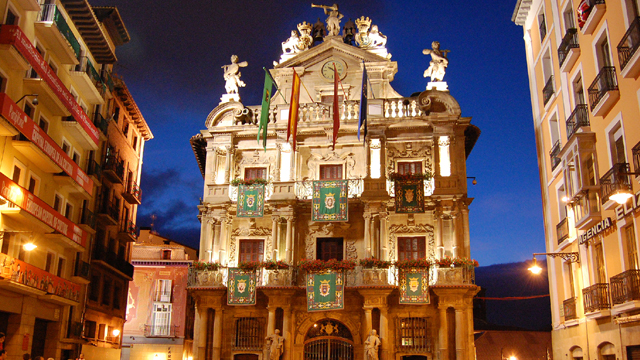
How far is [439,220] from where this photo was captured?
101 ft

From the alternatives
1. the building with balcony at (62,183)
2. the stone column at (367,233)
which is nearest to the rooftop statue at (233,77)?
the building with balcony at (62,183)

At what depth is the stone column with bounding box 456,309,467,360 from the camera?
2811 centimetres

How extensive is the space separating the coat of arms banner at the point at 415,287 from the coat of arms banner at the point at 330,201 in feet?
14.0

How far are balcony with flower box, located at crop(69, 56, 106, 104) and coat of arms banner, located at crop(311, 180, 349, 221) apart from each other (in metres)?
12.8

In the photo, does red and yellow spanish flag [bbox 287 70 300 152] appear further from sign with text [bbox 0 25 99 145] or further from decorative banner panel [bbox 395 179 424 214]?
sign with text [bbox 0 25 99 145]

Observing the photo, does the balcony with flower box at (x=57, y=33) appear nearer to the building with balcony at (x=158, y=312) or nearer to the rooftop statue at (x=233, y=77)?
the rooftop statue at (x=233, y=77)

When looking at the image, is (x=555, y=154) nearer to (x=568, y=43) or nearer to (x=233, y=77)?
(x=568, y=43)

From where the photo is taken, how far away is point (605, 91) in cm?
1845

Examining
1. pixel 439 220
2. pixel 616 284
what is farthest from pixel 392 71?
pixel 616 284

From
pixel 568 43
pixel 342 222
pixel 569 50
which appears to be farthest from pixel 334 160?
pixel 569 50

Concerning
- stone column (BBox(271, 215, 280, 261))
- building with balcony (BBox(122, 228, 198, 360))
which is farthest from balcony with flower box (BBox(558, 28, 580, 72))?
building with balcony (BBox(122, 228, 198, 360))

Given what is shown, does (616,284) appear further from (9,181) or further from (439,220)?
(9,181)

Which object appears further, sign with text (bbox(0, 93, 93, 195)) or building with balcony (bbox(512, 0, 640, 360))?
sign with text (bbox(0, 93, 93, 195))

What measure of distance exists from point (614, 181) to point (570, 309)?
670 cm
